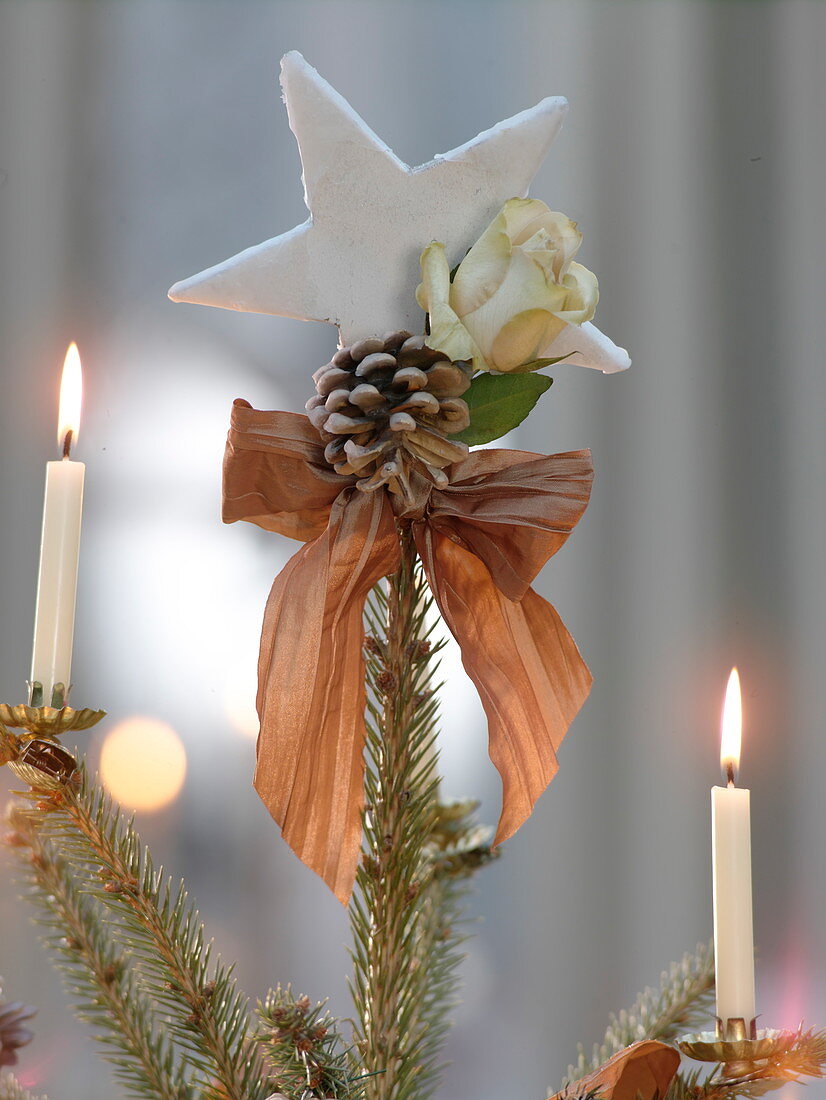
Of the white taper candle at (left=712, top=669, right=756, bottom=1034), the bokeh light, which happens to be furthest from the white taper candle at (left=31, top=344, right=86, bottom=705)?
the bokeh light

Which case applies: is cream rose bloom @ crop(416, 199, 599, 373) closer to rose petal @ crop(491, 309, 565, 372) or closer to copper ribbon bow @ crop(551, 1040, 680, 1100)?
rose petal @ crop(491, 309, 565, 372)

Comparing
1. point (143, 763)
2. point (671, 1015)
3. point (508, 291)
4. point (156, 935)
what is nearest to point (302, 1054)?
point (156, 935)

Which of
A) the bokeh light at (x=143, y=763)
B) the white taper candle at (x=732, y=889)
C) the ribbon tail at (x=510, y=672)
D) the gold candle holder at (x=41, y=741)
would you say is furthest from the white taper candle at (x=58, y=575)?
the bokeh light at (x=143, y=763)

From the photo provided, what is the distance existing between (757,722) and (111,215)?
2.23 feet

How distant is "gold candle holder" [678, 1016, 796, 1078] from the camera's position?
0.32 m

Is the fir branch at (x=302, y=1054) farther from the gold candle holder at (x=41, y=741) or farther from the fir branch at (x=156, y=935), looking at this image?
the gold candle holder at (x=41, y=741)

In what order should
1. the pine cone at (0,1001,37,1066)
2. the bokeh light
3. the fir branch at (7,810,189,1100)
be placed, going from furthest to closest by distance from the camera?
1. the bokeh light
2. the fir branch at (7,810,189,1100)
3. the pine cone at (0,1001,37,1066)

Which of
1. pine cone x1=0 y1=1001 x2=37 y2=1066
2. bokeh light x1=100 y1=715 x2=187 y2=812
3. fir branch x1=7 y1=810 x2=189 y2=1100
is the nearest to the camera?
pine cone x1=0 y1=1001 x2=37 y2=1066

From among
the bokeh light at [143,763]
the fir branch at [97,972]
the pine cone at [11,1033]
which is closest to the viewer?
the pine cone at [11,1033]

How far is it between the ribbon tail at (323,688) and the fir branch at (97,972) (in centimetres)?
11

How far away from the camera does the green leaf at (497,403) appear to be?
368 millimetres

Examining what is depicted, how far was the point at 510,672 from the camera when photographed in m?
0.38

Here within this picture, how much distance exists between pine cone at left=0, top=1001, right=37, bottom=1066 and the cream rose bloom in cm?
25

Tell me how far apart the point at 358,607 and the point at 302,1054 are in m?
0.16
